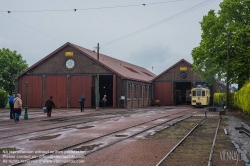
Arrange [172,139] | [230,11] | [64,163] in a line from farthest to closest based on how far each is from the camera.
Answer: [230,11] → [172,139] → [64,163]

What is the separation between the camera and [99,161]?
9516 millimetres

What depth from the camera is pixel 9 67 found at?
6259 cm

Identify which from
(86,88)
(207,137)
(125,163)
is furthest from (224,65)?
(125,163)

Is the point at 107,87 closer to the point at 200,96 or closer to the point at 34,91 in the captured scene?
the point at 34,91

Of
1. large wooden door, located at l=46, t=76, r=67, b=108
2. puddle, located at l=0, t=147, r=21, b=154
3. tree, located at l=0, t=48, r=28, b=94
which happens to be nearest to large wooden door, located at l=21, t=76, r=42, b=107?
large wooden door, located at l=46, t=76, r=67, b=108

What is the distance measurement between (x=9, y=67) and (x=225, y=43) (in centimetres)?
3871

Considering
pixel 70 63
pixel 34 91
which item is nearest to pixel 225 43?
pixel 70 63

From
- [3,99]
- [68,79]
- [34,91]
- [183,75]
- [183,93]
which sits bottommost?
[3,99]

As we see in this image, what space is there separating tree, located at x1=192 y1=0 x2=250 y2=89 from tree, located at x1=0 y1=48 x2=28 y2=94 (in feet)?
113

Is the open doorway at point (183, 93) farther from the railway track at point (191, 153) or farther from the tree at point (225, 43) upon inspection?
the railway track at point (191, 153)

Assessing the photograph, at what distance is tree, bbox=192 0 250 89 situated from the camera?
36816 millimetres

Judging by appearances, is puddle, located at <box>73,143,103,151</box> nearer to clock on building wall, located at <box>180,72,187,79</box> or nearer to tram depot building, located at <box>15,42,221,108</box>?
tram depot building, located at <box>15,42,221,108</box>

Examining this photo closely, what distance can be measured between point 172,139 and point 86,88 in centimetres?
3248

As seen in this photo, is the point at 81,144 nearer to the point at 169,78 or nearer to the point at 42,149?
the point at 42,149
